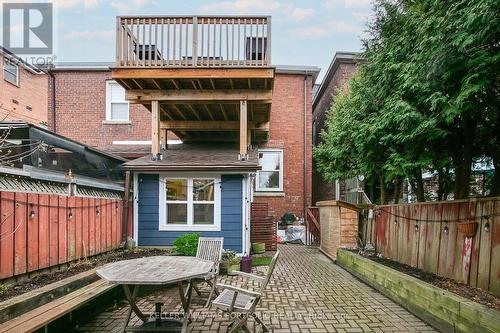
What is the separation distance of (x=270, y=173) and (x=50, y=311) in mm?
11481

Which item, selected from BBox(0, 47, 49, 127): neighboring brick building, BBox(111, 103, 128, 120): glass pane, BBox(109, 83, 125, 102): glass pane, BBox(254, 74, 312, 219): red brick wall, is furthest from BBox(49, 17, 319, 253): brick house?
BBox(0, 47, 49, 127): neighboring brick building

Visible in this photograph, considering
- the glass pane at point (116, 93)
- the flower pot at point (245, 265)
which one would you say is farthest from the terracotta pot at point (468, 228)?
the glass pane at point (116, 93)

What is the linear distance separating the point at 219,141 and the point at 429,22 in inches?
344

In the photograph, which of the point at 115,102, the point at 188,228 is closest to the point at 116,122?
the point at 115,102

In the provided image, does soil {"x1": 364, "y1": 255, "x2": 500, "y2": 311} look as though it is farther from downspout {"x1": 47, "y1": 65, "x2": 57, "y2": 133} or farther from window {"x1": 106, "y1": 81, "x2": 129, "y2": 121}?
downspout {"x1": 47, "y1": 65, "x2": 57, "y2": 133}

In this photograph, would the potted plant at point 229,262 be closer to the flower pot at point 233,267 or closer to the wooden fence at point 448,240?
the flower pot at point 233,267

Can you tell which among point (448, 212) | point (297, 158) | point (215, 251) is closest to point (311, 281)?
point (215, 251)

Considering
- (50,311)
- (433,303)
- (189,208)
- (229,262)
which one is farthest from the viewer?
(189,208)

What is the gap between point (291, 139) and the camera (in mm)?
14766

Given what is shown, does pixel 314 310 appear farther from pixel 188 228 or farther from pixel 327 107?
pixel 327 107

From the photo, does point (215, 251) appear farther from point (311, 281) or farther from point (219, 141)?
point (219, 141)

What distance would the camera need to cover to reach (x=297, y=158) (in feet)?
48.3

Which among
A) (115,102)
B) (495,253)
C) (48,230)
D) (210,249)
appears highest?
(115,102)

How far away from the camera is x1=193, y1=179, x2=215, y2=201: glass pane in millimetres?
8961
